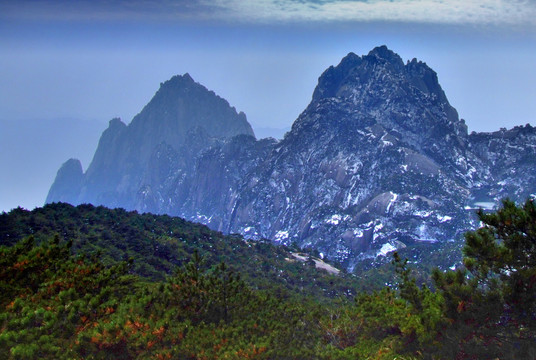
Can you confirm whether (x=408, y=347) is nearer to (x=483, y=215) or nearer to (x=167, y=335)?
(x=483, y=215)

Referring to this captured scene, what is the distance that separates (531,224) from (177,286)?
23.6m

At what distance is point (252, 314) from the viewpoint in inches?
1446

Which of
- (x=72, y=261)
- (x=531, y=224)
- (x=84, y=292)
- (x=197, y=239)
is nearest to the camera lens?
(x=531, y=224)

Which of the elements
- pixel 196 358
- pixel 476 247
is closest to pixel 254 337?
pixel 196 358

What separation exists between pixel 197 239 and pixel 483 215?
11210 centimetres

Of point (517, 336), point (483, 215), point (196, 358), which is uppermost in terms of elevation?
point (483, 215)

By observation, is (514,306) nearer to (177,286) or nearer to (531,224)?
(531,224)

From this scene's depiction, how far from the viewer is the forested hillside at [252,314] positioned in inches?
1030

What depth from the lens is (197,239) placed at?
438ft

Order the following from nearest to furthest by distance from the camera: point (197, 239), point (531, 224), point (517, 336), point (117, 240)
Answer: point (531, 224) → point (517, 336) → point (117, 240) → point (197, 239)

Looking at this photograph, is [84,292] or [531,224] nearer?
[531,224]

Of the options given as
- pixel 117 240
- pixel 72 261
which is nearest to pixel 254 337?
pixel 72 261

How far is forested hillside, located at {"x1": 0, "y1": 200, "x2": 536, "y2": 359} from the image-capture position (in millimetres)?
26172

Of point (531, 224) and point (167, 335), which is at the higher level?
point (531, 224)
